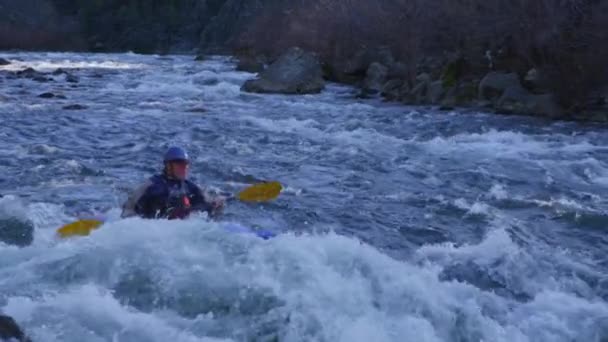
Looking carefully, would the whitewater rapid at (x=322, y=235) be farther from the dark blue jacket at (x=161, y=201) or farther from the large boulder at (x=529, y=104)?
the large boulder at (x=529, y=104)

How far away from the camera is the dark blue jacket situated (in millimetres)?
6906

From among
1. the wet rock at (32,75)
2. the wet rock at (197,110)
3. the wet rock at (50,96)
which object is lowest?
the wet rock at (32,75)

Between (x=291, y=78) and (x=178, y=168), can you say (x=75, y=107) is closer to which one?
(x=291, y=78)

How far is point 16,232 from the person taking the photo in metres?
6.82

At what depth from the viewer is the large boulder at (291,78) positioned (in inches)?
839

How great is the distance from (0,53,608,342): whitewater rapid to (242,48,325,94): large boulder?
5744 millimetres

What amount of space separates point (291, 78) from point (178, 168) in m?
14.8

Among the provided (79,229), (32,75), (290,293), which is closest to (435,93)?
(32,75)

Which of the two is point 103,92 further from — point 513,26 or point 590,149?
point 590,149

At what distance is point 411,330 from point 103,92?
679 inches

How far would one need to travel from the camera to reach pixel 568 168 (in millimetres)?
10984

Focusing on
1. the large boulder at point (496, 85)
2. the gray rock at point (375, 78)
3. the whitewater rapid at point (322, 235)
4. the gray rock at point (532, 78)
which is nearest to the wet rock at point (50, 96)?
the whitewater rapid at point (322, 235)

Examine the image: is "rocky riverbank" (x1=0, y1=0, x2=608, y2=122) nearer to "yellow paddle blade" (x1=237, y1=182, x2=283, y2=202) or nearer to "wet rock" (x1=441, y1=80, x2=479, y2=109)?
"wet rock" (x1=441, y1=80, x2=479, y2=109)

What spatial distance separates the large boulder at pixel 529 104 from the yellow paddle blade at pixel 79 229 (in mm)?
11458
